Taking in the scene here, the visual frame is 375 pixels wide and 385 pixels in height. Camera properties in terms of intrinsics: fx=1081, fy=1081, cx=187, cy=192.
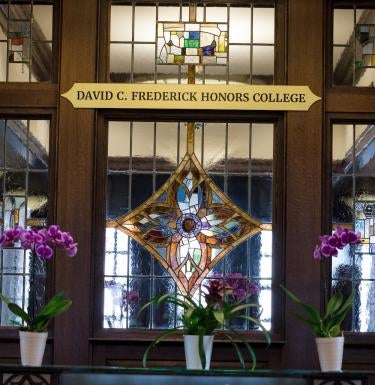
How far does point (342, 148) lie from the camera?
19.7ft

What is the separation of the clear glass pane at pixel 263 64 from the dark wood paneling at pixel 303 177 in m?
0.13

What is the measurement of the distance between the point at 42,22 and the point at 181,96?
0.91m

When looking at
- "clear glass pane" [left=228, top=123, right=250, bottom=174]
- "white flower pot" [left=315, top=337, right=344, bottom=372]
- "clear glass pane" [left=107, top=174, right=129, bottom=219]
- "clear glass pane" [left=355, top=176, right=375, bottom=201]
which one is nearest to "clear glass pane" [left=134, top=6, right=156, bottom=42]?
"clear glass pane" [left=228, top=123, right=250, bottom=174]

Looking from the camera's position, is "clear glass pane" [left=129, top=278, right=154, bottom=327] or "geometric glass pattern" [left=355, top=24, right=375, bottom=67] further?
"geometric glass pattern" [left=355, top=24, right=375, bottom=67]

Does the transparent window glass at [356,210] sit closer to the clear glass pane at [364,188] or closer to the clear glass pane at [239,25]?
the clear glass pane at [364,188]

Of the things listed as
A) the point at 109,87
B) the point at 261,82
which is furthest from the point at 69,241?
the point at 261,82

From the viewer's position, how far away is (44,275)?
19.5ft

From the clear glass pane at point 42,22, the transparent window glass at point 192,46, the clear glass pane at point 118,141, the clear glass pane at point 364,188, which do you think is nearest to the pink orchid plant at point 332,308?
the clear glass pane at point 364,188

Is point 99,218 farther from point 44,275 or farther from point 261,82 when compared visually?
point 261,82

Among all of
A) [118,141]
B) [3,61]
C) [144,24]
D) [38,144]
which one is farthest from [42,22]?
[118,141]

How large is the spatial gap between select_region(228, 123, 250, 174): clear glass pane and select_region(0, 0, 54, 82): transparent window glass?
3.52 ft

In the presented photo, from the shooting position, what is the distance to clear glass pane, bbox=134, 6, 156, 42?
20.0ft

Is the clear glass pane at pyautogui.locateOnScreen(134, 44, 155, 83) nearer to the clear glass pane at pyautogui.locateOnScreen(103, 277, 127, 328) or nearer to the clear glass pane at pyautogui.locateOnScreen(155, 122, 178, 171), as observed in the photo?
the clear glass pane at pyautogui.locateOnScreen(155, 122, 178, 171)

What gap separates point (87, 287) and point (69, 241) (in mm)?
698
